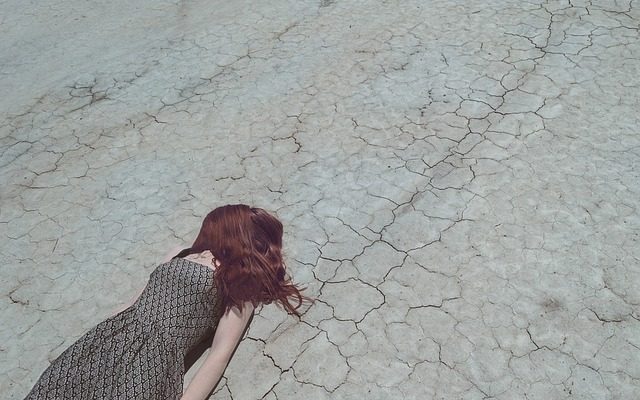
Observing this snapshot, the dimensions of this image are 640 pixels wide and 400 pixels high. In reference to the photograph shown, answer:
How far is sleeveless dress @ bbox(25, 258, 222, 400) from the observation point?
177 centimetres

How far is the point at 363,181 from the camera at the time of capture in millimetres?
2771

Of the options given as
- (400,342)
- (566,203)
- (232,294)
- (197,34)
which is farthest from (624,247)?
(197,34)

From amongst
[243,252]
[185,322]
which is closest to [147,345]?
[185,322]

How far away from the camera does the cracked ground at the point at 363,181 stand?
2078mm

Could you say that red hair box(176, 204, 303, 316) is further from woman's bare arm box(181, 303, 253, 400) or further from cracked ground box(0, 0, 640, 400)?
cracked ground box(0, 0, 640, 400)

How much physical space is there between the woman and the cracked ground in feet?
0.59

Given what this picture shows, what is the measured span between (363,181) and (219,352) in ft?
3.86

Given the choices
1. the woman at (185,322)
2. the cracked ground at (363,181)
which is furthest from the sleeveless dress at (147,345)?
the cracked ground at (363,181)

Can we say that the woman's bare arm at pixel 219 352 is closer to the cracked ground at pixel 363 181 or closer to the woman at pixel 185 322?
the woman at pixel 185 322

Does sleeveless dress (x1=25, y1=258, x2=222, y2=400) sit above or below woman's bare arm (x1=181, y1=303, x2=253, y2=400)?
above

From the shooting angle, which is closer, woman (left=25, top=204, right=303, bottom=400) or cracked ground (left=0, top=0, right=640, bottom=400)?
woman (left=25, top=204, right=303, bottom=400)

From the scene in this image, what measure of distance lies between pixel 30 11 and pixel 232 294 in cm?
395

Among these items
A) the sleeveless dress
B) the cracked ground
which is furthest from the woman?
the cracked ground

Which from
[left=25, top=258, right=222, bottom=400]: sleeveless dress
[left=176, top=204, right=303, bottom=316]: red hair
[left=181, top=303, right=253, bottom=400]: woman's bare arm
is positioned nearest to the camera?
[left=25, top=258, right=222, bottom=400]: sleeveless dress
